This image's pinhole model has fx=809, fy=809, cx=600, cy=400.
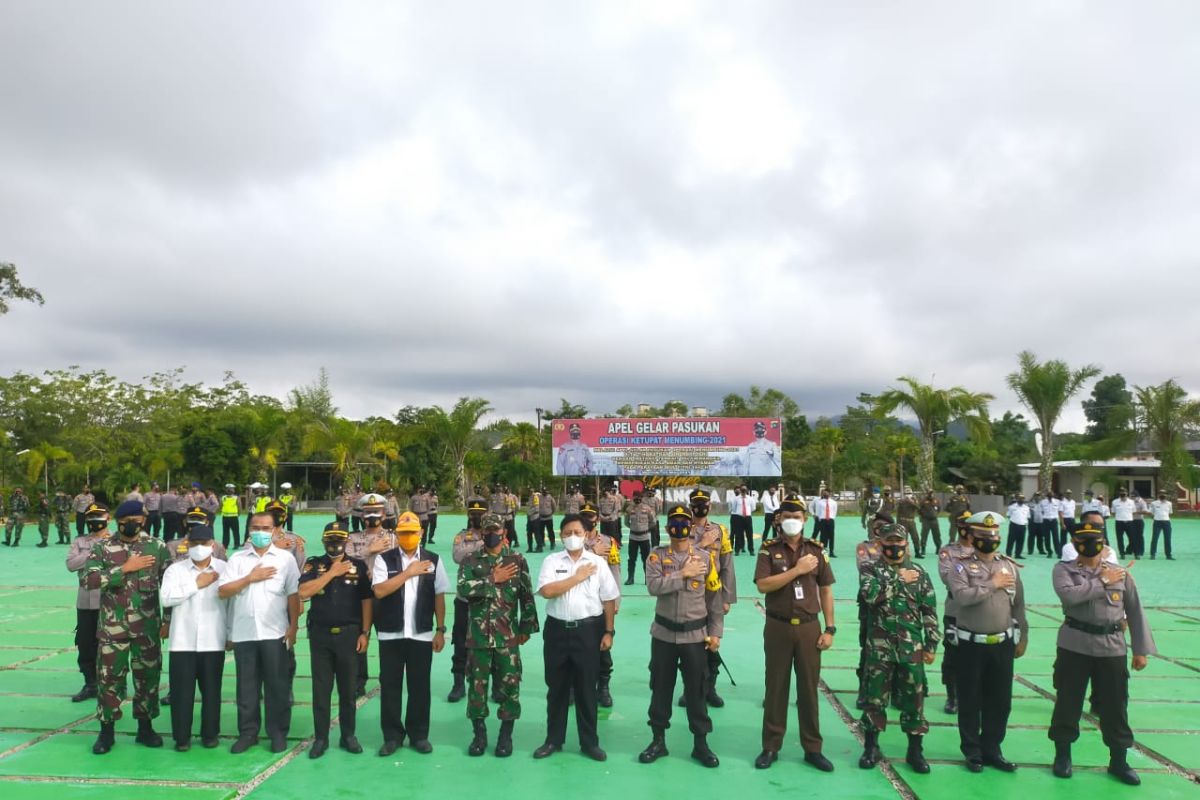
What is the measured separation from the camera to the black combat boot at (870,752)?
538 cm

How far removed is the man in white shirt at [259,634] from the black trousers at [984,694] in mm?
4579

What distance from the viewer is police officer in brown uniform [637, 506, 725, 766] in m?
5.40

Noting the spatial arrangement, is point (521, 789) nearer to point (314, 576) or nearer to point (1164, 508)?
point (314, 576)

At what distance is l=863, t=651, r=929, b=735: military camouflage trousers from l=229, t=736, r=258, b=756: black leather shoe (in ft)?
13.8

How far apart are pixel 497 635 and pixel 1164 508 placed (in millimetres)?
18271

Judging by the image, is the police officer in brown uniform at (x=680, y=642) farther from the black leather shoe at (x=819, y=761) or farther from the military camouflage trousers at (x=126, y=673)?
the military camouflage trousers at (x=126, y=673)

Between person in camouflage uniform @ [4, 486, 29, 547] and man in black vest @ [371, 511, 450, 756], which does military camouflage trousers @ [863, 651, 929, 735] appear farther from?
person in camouflage uniform @ [4, 486, 29, 547]

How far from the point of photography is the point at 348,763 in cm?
537

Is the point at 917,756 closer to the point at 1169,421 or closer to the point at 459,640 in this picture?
the point at 459,640

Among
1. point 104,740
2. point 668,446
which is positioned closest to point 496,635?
point 104,740

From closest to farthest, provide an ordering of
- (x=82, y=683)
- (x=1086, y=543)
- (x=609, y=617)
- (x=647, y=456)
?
(x=1086, y=543) < (x=609, y=617) < (x=82, y=683) < (x=647, y=456)

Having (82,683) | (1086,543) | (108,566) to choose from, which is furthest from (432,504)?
(1086,543)

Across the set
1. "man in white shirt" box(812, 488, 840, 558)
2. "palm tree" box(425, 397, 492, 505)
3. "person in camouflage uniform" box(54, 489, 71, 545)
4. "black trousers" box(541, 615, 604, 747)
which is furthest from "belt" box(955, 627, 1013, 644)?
"palm tree" box(425, 397, 492, 505)

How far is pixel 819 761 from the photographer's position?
17.4ft
